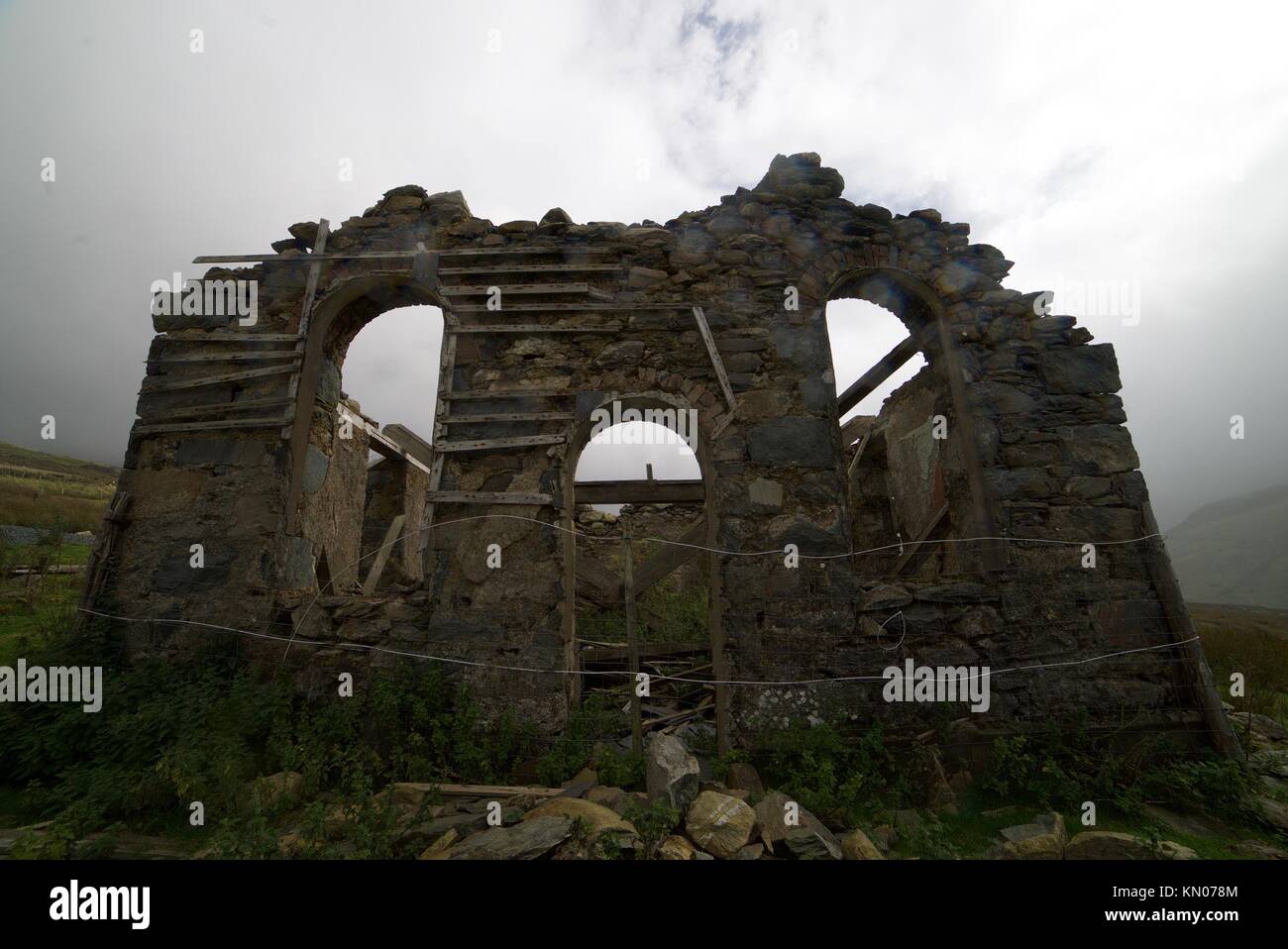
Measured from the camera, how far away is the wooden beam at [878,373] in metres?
5.51

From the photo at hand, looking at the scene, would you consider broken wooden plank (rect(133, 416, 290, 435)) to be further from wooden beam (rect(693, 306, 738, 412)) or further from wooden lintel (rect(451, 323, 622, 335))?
wooden beam (rect(693, 306, 738, 412))

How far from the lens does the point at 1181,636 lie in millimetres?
4199

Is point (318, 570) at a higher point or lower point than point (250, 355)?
lower

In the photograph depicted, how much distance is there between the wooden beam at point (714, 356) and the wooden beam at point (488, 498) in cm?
176

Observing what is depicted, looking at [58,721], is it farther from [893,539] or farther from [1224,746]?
[893,539]

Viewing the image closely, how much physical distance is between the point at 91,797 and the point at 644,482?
4.89m

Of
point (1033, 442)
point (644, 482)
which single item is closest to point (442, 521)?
point (644, 482)

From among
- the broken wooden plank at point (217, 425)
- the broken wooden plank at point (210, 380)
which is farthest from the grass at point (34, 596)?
the broken wooden plank at point (210, 380)

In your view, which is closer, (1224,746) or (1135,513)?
(1224,746)

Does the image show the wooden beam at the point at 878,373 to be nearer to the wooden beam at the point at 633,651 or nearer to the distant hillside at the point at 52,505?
the wooden beam at the point at 633,651

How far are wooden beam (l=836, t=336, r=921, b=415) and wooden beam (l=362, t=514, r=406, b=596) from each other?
507 centimetres

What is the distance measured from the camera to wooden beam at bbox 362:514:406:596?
636cm

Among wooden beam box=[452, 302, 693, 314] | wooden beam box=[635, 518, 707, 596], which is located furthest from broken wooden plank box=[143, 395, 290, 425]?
wooden beam box=[635, 518, 707, 596]

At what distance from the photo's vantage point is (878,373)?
5867 mm
